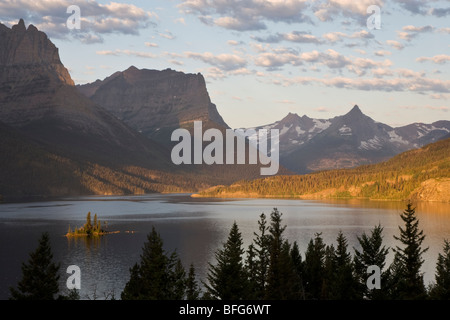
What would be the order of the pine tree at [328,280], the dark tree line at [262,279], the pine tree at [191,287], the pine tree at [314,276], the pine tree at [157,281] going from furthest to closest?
the pine tree at [314,276] < the pine tree at [328,280] < the pine tree at [191,287] < the pine tree at [157,281] < the dark tree line at [262,279]

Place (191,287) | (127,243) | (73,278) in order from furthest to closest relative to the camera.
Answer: (127,243)
(73,278)
(191,287)

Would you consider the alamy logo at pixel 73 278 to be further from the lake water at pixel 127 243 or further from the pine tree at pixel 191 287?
the pine tree at pixel 191 287

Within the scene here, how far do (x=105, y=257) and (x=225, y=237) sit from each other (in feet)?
146

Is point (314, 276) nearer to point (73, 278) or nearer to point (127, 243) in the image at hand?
point (73, 278)

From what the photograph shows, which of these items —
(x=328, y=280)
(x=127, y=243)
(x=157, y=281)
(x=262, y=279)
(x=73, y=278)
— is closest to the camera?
(x=157, y=281)

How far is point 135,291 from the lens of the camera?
65.8 m

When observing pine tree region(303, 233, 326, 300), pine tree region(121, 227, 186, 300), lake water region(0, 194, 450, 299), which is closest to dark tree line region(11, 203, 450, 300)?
pine tree region(121, 227, 186, 300)

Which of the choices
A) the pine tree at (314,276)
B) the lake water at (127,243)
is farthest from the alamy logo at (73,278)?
the pine tree at (314,276)

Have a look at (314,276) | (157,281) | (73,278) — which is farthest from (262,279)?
(73,278)

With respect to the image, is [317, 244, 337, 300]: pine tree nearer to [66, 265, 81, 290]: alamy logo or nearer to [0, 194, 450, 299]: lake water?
[0, 194, 450, 299]: lake water
